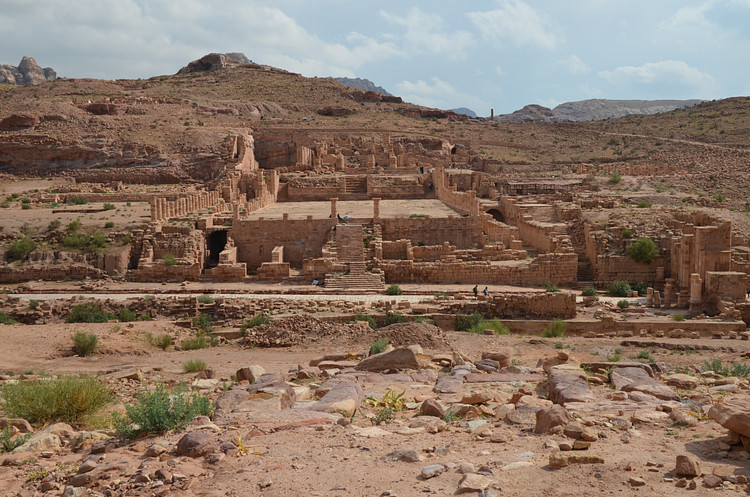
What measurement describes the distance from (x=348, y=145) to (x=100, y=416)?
4548 centimetres

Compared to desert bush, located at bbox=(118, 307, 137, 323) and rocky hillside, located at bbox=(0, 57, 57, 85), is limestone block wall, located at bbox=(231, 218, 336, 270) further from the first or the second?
rocky hillside, located at bbox=(0, 57, 57, 85)

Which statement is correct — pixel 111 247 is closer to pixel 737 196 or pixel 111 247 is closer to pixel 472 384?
pixel 472 384

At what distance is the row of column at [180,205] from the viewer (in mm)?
27375

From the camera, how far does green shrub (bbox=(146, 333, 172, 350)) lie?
15.6m

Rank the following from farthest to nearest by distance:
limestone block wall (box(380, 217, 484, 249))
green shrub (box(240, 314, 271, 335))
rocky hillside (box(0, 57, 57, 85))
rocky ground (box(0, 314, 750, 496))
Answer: rocky hillside (box(0, 57, 57, 85)) → limestone block wall (box(380, 217, 484, 249)) → green shrub (box(240, 314, 271, 335)) → rocky ground (box(0, 314, 750, 496))

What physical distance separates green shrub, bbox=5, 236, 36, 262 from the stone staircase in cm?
1159

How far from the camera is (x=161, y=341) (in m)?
15.8

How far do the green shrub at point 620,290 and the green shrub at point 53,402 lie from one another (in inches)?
705

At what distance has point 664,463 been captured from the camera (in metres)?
5.80

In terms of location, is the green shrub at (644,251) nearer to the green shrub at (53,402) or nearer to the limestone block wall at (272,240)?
the limestone block wall at (272,240)

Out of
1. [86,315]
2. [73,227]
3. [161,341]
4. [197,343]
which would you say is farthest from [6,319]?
[73,227]

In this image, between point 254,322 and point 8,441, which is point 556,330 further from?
point 8,441

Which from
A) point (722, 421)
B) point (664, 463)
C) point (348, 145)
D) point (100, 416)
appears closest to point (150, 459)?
point (100, 416)

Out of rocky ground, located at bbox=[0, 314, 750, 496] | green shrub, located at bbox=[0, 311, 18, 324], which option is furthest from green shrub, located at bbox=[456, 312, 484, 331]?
green shrub, located at bbox=[0, 311, 18, 324]
